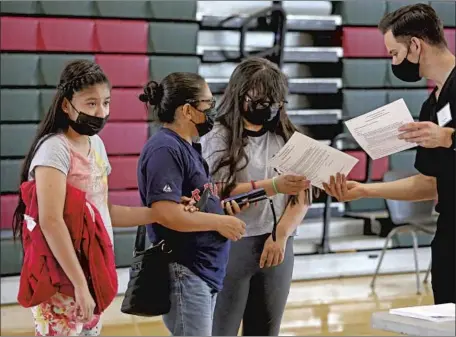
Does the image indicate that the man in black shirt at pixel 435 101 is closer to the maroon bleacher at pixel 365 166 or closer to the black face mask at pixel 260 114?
the black face mask at pixel 260 114

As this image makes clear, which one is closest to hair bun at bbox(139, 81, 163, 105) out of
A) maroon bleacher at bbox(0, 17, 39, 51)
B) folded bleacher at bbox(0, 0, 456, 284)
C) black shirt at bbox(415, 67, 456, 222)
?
black shirt at bbox(415, 67, 456, 222)

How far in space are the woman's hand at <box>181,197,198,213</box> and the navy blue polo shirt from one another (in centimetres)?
2

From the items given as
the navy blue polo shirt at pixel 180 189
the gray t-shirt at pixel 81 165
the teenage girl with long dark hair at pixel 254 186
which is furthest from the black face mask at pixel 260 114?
the gray t-shirt at pixel 81 165

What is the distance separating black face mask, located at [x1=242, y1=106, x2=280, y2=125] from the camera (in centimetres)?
281

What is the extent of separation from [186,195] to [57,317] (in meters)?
0.53

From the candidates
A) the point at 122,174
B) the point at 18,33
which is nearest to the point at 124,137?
the point at 122,174

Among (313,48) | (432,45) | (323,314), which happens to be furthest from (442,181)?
(313,48)

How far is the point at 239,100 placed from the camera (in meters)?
2.82

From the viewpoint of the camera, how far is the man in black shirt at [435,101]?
2557 millimetres

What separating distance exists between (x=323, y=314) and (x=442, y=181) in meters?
2.46

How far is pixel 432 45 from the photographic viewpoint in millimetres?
2609

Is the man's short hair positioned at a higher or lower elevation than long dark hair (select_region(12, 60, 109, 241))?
higher

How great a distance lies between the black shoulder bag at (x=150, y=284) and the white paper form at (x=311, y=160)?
0.49 meters

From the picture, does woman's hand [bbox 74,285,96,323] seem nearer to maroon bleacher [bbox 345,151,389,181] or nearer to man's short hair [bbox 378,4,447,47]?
man's short hair [bbox 378,4,447,47]
